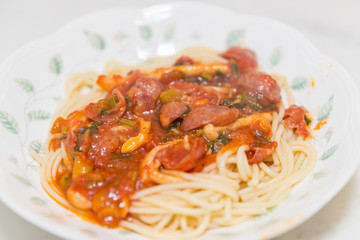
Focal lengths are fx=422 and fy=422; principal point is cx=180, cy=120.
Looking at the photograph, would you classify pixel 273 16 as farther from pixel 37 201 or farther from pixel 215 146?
pixel 37 201

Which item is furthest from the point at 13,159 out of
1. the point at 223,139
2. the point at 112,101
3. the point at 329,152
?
the point at 329,152

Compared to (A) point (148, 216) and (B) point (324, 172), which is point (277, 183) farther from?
(A) point (148, 216)

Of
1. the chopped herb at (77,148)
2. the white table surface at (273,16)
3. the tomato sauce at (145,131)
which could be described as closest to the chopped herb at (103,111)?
the tomato sauce at (145,131)

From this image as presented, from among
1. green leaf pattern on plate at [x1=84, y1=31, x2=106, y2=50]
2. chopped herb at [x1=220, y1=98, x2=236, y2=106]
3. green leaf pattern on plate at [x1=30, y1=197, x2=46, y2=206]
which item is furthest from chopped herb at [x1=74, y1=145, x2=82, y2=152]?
green leaf pattern on plate at [x1=84, y1=31, x2=106, y2=50]

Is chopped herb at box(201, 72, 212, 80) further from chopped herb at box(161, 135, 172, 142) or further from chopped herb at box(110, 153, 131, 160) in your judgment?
chopped herb at box(110, 153, 131, 160)

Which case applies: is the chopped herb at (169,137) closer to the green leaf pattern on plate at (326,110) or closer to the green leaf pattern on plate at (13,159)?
the green leaf pattern on plate at (13,159)

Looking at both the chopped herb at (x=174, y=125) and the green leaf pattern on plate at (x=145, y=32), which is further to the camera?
the green leaf pattern on plate at (x=145, y=32)
